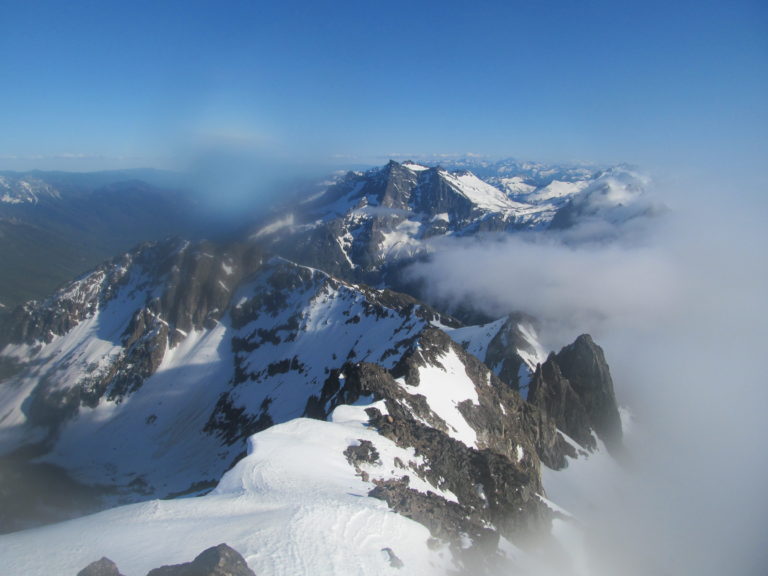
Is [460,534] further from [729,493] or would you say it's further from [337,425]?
[729,493]

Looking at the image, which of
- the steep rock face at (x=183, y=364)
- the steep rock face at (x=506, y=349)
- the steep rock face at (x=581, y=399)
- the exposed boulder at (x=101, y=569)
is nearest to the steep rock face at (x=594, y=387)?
the steep rock face at (x=581, y=399)

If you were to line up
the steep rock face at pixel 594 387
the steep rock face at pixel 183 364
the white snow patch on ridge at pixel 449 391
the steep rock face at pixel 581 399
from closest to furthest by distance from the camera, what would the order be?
the white snow patch on ridge at pixel 449 391, the steep rock face at pixel 581 399, the steep rock face at pixel 594 387, the steep rock face at pixel 183 364

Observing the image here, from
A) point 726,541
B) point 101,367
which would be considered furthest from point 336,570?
point 101,367

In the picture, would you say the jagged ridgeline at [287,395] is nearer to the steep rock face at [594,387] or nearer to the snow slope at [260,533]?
the steep rock face at [594,387]

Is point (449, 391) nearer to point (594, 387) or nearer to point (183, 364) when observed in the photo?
point (594, 387)

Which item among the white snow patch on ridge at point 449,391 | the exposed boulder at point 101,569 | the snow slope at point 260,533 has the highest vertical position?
the exposed boulder at point 101,569

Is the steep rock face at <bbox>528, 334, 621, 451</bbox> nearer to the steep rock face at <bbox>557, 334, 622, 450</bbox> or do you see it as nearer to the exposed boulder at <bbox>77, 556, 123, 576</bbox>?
the steep rock face at <bbox>557, 334, 622, 450</bbox>

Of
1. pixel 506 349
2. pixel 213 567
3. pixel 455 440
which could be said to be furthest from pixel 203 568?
pixel 506 349
